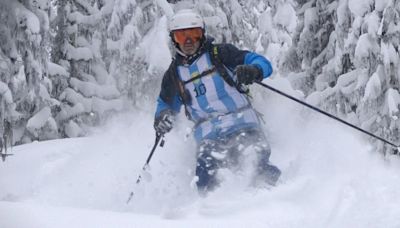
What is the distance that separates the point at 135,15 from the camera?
1250cm

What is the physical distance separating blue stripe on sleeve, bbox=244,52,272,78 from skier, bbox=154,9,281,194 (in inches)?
A: 0.5

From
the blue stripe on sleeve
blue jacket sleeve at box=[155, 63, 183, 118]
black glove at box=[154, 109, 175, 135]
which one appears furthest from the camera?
blue jacket sleeve at box=[155, 63, 183, 118]

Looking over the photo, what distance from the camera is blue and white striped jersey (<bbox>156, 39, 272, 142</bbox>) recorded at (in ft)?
20.1

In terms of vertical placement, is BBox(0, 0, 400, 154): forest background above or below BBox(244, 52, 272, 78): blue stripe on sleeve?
below

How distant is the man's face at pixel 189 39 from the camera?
610 centimetres

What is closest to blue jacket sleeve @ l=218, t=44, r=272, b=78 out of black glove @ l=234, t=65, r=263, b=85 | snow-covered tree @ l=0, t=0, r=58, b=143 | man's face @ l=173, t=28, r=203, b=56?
man's face @ l=173, t=28, r=203, b=56

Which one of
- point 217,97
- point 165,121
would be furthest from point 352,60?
point 165,121

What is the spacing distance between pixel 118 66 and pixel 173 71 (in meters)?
8.53

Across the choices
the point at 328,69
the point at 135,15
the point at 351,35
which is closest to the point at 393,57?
the point at 351,35

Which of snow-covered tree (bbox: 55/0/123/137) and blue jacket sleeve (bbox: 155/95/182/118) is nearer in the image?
blue jacket sleeve (bbox: 155/95/182/118)

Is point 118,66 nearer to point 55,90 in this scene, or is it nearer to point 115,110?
point 115,110

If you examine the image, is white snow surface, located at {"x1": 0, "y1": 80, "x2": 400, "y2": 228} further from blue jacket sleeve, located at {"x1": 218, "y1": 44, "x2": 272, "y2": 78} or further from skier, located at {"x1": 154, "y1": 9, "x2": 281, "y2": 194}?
A: blue jacket sleeve, located at {"x1": 218, "y1": 44, "x2": 272, "y2": 78}

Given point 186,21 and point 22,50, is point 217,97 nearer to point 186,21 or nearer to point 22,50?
point 186,21

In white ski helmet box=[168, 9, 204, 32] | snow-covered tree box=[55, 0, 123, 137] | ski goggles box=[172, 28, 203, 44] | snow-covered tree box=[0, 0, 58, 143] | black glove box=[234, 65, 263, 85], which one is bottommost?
snow-covered tree box=[55, 0, 123, 137]
